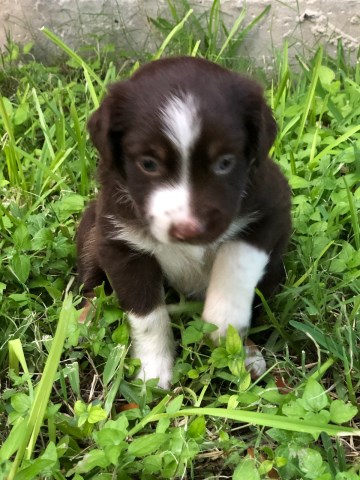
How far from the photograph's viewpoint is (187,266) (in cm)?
277

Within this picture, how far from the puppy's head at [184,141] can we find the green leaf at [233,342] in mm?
360

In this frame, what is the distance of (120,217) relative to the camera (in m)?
2.63

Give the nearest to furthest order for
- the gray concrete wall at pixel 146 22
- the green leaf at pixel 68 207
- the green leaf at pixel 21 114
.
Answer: the green leaf at pixel 68 207 → the green leaf at pixel 21 114 → the gray concrete wall at pixel 146 22

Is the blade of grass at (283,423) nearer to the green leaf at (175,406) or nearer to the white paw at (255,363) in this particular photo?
the green leaf at (175,406)

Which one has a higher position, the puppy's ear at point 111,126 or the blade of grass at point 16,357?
the puppy's ear at point 111,126

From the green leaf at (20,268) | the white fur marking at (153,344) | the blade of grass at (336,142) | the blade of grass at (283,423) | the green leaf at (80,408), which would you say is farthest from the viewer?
the blade of grass at (336,142)

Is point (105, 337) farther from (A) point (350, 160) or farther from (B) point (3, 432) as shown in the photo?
(A) point (350, 160)

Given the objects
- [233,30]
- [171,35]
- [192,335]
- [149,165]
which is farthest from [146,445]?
[233,30]

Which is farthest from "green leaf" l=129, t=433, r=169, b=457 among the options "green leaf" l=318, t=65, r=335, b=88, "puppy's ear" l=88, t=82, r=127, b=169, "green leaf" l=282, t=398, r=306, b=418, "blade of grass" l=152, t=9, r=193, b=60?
"green leaf" l=318, t=65, r=335, b=88

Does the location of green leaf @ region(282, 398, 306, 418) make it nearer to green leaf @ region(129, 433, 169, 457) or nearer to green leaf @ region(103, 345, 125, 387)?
green leaf @ region(129, 433, 169, 457)

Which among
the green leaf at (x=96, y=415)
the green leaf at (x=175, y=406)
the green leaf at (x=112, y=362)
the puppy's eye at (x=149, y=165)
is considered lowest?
the green leaf at (x=112, y=362)

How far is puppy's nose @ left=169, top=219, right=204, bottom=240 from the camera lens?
2.14 meters

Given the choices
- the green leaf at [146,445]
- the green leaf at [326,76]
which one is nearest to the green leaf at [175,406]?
the green leaf at [146,445]

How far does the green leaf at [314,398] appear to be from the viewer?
216cm
